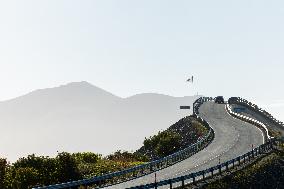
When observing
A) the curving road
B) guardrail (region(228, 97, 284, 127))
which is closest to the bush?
the curving road

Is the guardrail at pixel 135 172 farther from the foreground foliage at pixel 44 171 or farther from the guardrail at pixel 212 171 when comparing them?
the guardrail at pixel 212 171

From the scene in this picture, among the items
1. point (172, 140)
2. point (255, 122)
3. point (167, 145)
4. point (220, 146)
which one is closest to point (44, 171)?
point (167, 145)

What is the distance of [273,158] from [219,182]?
13.6 meters

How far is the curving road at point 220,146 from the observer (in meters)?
51.0

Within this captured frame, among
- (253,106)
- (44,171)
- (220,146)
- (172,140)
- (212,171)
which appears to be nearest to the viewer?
(212,171)

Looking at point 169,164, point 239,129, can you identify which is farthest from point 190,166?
point 239,129

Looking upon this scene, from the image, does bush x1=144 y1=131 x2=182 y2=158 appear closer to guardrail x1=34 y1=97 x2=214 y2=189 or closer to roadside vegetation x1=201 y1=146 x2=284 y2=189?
guardrail x1=34 y1=97 x2=214 y2=189

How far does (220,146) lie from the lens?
67.9 meters

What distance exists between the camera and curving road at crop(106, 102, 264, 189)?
51000 mm

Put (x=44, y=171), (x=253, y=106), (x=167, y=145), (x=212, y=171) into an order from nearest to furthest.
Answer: (x=212, y=171), (x=44, y=171), (x=167, y=145), (x=253, y=106)

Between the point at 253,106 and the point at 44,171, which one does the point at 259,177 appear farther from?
the point at 253,106

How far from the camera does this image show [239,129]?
83250 millimetres

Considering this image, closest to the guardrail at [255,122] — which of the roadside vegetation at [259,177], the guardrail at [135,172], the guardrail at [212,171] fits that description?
the guardrail at [212,171]

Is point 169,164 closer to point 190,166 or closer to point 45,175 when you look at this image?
point 190,166
